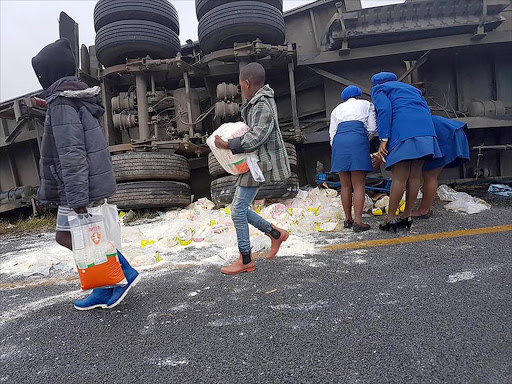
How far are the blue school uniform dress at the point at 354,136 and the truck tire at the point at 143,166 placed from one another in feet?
8.35

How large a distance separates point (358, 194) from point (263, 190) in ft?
4.71

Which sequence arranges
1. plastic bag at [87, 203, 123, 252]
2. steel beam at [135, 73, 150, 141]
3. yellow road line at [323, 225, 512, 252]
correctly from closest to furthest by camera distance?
plastic bag at [87, 203, 123, 252] < yellow road line at [323, 225, 512, 252] < steel beam at [135, 73, 150, 141]

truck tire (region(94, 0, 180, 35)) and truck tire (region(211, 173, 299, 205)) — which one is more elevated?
truck tire (region(94, 0, 180, 35))

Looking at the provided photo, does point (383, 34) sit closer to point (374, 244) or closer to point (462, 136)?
point (462, 136)

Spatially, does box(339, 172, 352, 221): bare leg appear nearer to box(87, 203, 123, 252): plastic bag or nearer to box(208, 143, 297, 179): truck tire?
box(208, 143, 297, 179): truck tire

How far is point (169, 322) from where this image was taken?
1.71m

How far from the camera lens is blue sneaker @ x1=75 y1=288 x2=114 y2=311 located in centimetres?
195

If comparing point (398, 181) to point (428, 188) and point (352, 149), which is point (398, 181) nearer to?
point (352, 149)

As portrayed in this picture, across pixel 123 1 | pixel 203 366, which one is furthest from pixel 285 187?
pixel 123 1

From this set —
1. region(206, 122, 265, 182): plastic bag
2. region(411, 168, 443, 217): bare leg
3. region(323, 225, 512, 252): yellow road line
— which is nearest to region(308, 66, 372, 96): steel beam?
region(411, 168, 443, 217): bare leg

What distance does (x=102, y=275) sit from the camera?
183 centimetres

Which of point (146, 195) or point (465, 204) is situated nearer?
point (465, 204)

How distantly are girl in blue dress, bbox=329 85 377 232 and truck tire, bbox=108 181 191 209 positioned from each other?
2.48 m

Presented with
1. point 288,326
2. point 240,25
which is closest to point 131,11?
point 240,25
